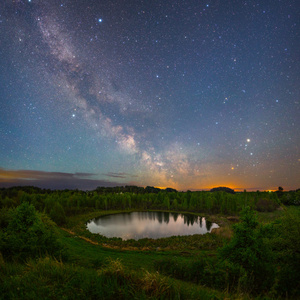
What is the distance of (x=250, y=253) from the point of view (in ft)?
42.2

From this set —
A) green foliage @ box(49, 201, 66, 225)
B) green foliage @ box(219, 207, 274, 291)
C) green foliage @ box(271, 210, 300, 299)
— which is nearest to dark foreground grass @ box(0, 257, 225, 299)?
green foliage @ box(271, 210, 300, 299)

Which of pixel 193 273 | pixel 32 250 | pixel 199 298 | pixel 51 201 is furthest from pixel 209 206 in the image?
pixel 199 298

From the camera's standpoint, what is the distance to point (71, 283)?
3.55 meters

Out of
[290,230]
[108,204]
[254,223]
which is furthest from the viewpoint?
[108,204]

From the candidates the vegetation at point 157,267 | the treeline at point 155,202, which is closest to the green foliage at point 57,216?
the treeline at point 155,202

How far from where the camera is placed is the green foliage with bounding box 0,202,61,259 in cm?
1273

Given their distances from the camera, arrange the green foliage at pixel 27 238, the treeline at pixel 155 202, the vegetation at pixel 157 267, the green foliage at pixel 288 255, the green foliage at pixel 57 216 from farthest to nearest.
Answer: the treeline at pixel 155 202 → the green foliage at pixel 57 216 → the green foliage at pixel 27 238 → the green foliage at pixel 288 255 → the vegetation at pixel 157 267

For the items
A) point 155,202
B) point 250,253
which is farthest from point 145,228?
point 155,202

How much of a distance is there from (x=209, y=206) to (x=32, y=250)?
95.8 metres

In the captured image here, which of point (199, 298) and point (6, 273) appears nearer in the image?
point (199, 298)

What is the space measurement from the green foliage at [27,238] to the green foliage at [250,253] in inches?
572

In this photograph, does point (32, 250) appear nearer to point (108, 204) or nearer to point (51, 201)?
point (51, 201)

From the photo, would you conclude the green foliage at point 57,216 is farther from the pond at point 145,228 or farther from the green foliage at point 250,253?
the green foliage at point 250,253

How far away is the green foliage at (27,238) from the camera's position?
12727mm
